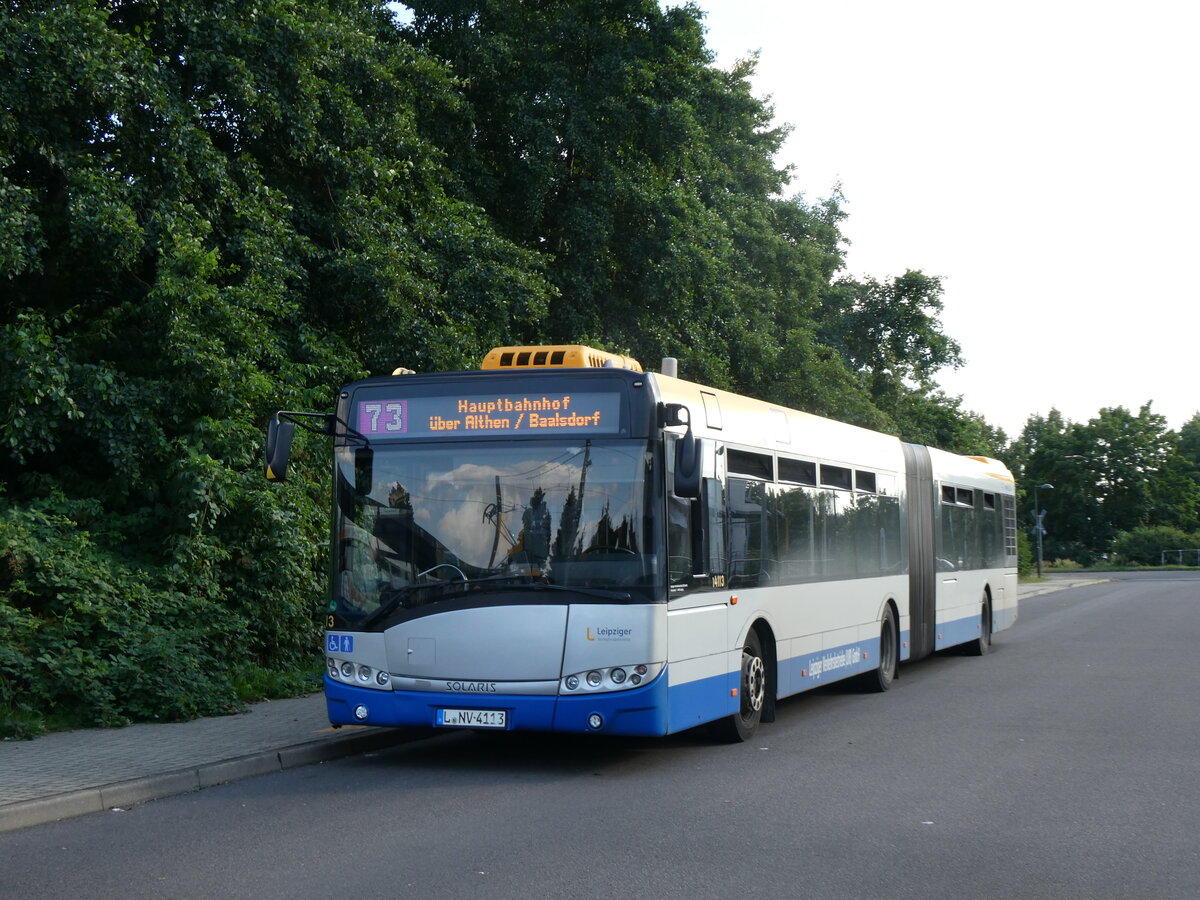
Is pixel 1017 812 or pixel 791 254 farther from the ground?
pixel 791 254

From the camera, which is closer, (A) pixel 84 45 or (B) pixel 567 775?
(B) pixel 567 775

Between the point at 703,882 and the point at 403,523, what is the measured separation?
13.6ft

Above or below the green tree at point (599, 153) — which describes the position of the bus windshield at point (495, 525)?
below

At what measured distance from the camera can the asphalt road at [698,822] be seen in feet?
20.5

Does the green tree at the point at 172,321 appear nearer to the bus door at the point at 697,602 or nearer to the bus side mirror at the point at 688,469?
the bus door at the point at 697,602

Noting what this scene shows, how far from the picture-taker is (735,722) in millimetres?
10734

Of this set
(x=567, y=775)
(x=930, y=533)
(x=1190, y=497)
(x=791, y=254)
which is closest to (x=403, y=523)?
(x=567, y=775)

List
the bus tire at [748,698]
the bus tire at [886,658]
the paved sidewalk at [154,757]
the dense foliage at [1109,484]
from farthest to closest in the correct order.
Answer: the dense foliage at [1109,484]
the bus tire at [886,658]
the bus tire at [748,698]
the paved sidewalk at [154,757]

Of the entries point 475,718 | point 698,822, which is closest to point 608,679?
point 475,718

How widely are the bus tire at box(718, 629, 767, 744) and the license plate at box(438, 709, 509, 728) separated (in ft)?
7.50

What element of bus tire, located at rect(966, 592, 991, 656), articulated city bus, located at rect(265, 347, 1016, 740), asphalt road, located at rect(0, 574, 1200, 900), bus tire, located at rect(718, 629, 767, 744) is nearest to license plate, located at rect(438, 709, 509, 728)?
articulated city bus, located at rect(265, 347, 1016, 740)

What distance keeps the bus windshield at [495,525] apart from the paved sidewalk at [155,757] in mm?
1245

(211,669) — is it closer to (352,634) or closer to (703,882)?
(352,634)

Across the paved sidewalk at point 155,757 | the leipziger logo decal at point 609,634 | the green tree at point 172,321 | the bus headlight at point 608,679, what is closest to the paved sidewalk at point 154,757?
the paved sidewalk at point 155,757
